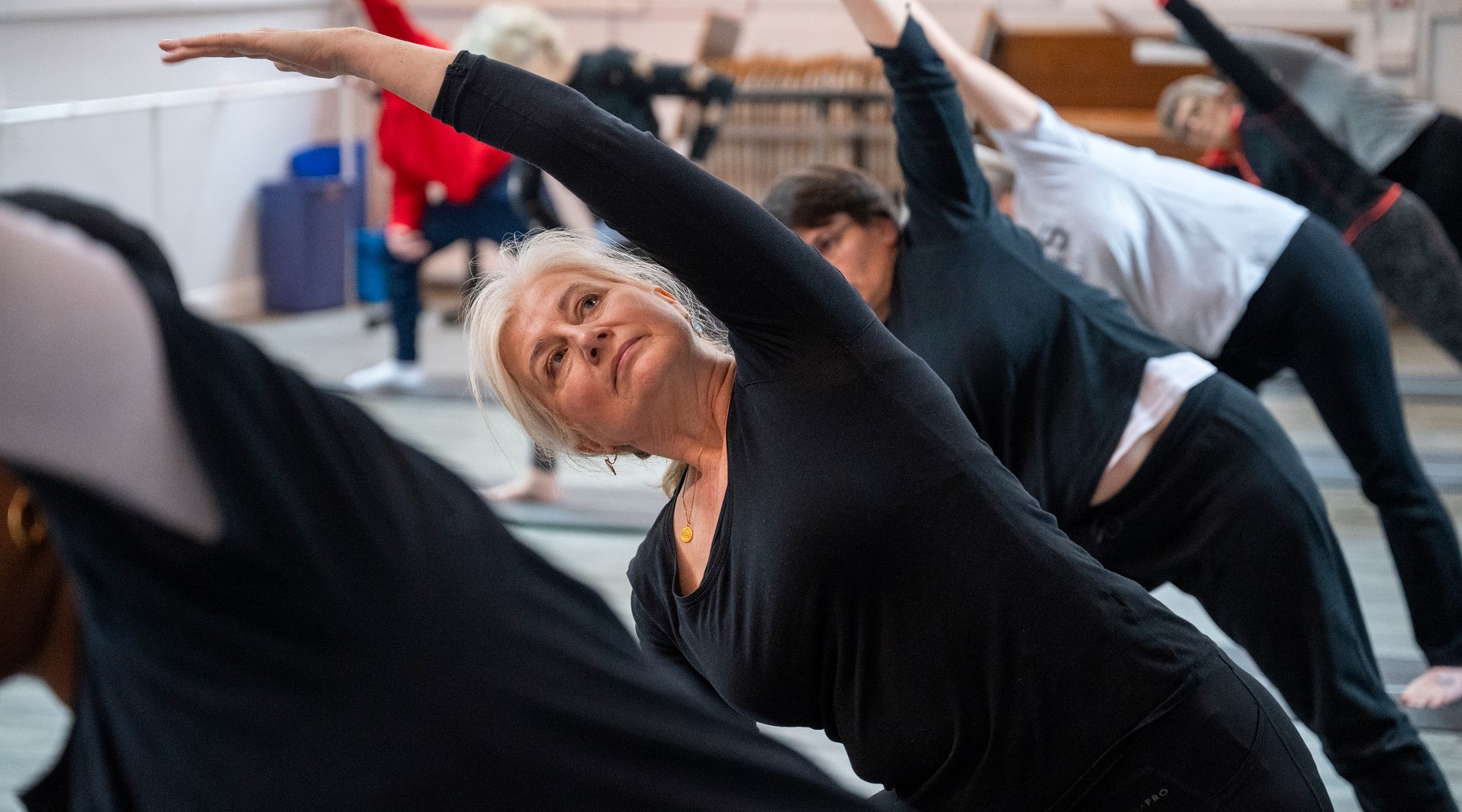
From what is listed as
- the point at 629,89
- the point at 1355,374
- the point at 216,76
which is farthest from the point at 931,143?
the point at 216,76

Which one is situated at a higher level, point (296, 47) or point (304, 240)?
point (296, 47)

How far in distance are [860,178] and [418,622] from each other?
1.47 metres

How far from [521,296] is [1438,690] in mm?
2346

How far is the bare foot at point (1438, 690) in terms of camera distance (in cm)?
291

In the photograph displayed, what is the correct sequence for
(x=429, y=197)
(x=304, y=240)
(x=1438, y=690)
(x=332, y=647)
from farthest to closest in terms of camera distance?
1. (x=304, y=240)
2. (x=429, y=197)
3. (x=1438, y=690)
4. (x=332, y=647)

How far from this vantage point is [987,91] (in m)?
2.43

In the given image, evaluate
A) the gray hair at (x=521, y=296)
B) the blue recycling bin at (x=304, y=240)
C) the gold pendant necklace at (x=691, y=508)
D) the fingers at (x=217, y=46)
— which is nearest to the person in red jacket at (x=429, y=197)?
the blue recycling bin at (x=304, y=240)

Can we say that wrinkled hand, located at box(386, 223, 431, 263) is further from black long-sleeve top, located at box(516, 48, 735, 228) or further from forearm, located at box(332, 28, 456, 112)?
forearm, located at box(332, 28, 456, 112)

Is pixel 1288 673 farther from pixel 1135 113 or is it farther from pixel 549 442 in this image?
pixel 1135 113

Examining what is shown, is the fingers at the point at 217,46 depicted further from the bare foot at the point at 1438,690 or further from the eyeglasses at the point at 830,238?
the bare foot at the point at 1438,690

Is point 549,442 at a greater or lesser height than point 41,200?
lesser

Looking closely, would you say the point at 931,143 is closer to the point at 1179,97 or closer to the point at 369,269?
the point at 1179,97

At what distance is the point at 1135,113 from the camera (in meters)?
7.04

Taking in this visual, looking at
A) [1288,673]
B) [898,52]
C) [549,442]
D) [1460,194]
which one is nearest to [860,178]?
[898,52]
